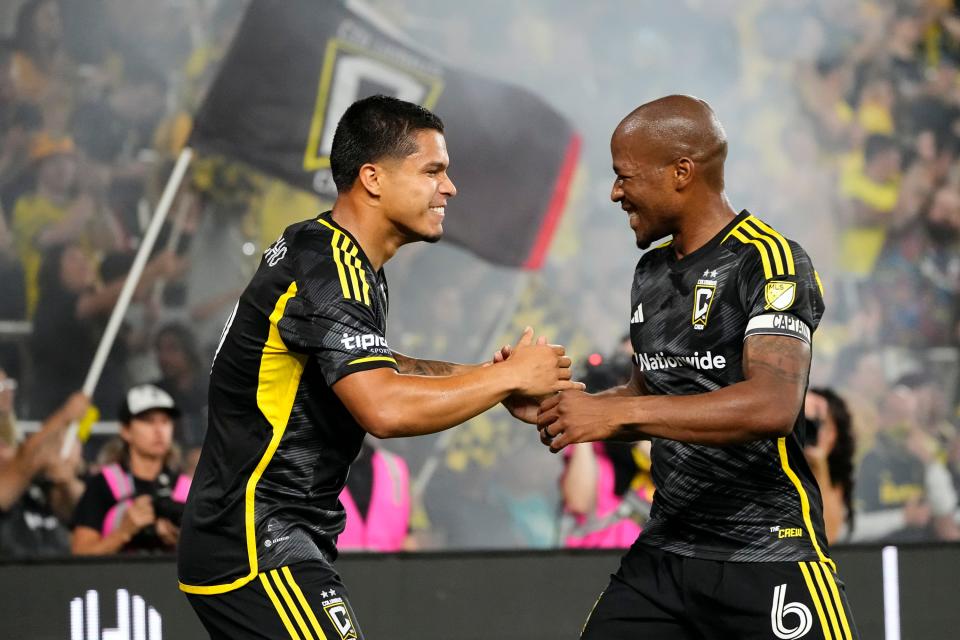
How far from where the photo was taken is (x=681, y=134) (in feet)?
9.62

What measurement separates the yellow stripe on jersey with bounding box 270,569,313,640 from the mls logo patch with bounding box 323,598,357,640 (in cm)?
6

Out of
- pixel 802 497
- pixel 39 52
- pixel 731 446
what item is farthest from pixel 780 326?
pixel 39 52

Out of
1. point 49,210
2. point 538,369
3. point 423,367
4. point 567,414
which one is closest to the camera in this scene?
point 538,369

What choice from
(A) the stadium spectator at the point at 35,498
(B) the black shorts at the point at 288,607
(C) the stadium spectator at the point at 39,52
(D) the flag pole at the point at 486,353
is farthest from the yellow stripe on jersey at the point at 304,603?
(C) the stadium spectator at the point at 39,52

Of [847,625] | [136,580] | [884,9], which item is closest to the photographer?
[847,625]

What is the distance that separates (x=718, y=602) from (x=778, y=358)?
66cm

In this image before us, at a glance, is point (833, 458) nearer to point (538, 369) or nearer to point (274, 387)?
point (538, 369)

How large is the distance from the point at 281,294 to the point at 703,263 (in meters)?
1.06

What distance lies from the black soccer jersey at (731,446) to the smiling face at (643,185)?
124 millimetres

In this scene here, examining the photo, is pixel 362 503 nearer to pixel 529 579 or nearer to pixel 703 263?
pixel 529 579

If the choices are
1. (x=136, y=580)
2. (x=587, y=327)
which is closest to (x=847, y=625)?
(x=136, y=580)

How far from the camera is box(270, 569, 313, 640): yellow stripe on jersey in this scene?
8.27 feet

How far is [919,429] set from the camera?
306 inches

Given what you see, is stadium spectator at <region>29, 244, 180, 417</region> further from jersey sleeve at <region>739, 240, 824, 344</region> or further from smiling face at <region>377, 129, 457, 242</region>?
jersey sleeve at <region>739, 240, 824, 344</region>
